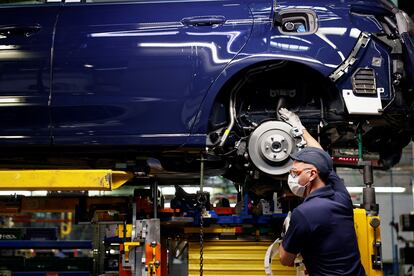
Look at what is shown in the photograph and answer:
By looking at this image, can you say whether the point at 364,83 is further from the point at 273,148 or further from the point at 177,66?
the point at 177,66

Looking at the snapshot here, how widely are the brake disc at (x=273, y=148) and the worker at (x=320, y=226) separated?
44 centimetres

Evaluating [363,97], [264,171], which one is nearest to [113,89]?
[264,171]

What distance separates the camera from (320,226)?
3041mm

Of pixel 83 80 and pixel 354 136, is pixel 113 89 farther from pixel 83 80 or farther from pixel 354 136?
pixel 354 136

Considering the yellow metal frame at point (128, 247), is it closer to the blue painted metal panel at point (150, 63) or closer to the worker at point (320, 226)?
the blue painted metal panel at point (150, 63)

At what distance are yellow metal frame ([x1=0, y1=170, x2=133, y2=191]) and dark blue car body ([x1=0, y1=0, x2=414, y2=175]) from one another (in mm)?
291

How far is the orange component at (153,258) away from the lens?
3.76 m

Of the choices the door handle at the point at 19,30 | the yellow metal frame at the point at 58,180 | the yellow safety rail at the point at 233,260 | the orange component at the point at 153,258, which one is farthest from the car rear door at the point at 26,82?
the yellow safety rail at the point at 233,260

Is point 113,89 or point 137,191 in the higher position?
point 113,89

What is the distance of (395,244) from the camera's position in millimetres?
11844

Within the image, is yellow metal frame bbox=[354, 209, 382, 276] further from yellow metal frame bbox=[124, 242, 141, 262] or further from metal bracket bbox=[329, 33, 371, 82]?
yellow metal frame bbox=[124, 242, 141, 262]

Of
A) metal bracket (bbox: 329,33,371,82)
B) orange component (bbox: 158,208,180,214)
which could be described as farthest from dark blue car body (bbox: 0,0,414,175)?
orange component (bbox: 158,208,180,214)

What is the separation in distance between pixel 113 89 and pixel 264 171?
1199 millimetres

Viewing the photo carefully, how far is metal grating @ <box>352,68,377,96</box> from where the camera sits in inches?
146
